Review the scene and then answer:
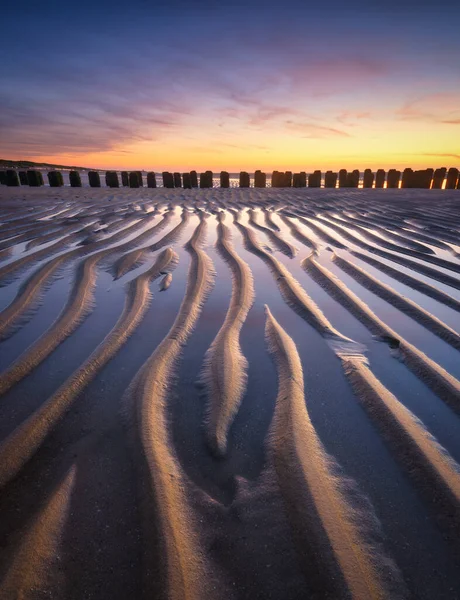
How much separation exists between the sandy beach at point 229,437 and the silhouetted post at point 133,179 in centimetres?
1125

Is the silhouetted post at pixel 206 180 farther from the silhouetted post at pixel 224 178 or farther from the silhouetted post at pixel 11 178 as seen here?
the silhouetted post at pixel 11 178

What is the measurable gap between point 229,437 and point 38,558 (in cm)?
64

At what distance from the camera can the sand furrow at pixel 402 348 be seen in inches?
60.7

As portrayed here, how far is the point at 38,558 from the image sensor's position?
2.89ft

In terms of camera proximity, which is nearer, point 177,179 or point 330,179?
point 330,179

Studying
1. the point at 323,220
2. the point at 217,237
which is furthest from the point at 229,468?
the point at 323,220

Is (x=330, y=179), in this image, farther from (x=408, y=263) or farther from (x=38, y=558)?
(x=38, y=558)

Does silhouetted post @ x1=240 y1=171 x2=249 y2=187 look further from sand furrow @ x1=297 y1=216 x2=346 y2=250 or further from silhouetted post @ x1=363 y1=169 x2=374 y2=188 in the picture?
sand furrow @ x1=297 y1=216 x2=346 y2=250

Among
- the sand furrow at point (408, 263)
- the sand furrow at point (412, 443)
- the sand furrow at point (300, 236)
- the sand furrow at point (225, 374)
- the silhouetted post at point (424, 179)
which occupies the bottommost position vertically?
the sand furrow at point (412, 443)

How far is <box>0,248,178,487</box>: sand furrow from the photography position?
118 cm

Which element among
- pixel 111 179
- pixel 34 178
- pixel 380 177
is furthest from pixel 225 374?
pixel 380 177

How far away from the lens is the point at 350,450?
1.24 metres

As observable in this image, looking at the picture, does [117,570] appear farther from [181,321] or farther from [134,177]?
[134,177]

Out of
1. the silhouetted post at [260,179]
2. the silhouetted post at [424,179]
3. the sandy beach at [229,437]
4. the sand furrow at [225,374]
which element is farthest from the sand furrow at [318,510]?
the silhouetted post at [424,179]
